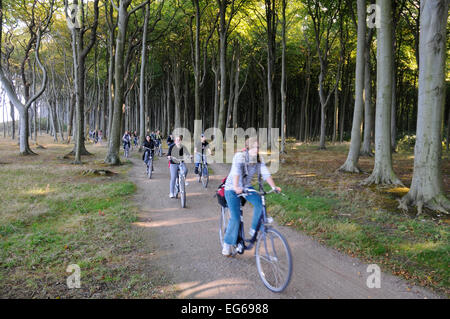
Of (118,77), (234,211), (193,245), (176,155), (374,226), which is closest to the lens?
(234,211)

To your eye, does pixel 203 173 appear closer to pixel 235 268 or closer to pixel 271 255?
pixel 235 268

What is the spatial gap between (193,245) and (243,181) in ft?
6.60

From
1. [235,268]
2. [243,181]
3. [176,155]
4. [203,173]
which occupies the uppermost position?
[176,155]

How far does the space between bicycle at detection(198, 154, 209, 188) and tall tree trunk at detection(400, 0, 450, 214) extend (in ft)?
21.7

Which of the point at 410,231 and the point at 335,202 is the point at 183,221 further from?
the point at 410,231

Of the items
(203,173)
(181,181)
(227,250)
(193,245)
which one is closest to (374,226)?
(227,250)

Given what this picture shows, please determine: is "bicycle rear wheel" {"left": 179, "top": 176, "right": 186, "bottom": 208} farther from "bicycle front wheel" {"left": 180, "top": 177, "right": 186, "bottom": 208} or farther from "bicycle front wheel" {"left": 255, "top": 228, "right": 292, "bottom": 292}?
"bicycle front wheel" {"left": 255, "top": 228, "right": 292, "bottom": 292}

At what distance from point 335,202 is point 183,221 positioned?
4.61 m

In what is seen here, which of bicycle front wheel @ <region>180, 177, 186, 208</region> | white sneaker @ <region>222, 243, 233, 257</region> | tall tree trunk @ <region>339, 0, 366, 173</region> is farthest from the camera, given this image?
tall tree trunk @ <region>339, 0, 366, 173</region>

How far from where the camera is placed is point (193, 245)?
602 centimetres

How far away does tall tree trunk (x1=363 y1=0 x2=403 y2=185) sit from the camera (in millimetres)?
10266

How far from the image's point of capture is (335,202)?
29.4 ft

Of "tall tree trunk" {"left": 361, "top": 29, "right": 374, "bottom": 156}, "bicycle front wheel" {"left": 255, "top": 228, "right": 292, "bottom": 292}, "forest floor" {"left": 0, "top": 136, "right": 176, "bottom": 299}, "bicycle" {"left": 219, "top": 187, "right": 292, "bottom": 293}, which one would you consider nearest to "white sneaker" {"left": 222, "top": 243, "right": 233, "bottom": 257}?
"bicycle" {"left": 219, "top": 187, "right": 292, "bottom": 293}

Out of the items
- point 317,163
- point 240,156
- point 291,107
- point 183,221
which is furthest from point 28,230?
point 291,107
